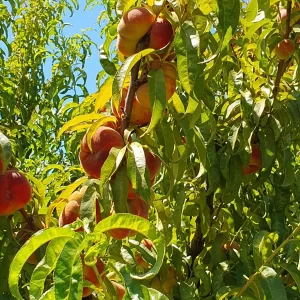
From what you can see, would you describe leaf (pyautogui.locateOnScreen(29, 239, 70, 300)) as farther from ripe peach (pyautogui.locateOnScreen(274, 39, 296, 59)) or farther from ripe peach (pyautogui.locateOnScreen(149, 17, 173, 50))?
ripe peach (pyautogui.locateOnScreen(274, 39, 296, 59))

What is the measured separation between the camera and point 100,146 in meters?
1.05

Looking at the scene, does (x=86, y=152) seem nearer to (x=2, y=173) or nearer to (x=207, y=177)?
(x=2, y=173)

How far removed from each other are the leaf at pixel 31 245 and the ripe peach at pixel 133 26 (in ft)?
1.38

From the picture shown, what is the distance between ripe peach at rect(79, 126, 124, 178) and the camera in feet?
3.42

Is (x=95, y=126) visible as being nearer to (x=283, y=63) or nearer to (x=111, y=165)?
(x=111, y=165)

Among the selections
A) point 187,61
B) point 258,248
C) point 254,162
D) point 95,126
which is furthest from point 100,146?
point 254,162

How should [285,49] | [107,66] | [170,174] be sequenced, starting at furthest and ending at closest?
[285,49]
[107,66]
[170,174]

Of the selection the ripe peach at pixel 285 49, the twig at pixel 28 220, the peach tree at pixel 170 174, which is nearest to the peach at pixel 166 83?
the peach tree at pixel 170 174

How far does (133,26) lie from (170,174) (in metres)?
0.27

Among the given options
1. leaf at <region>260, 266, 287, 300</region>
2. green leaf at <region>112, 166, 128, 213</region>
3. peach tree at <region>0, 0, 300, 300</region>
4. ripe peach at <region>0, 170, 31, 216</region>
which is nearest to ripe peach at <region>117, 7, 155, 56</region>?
peach tree at <region>0, 0, 300, 300</region>

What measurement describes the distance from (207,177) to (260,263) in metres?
0.53

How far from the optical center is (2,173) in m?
1.19

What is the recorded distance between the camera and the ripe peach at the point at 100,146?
3.42ft

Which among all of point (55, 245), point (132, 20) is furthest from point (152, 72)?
point (55, 245)
